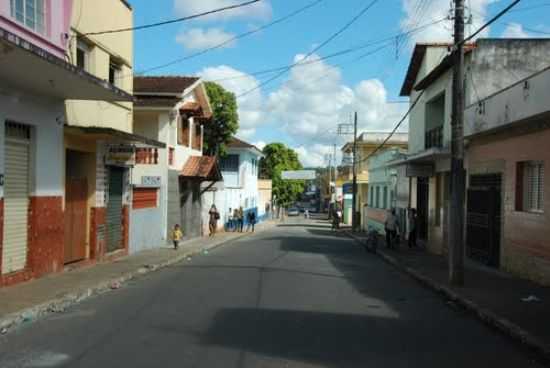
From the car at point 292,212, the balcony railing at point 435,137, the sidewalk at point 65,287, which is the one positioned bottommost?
the car at point 292,212

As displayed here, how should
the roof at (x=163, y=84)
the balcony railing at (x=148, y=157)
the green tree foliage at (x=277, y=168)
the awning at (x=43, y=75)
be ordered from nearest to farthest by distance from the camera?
the awning at (x=43, y=75)
the balcony railing at (x=148, y=157)
the roof at (x=163, y=84)
the green tree foliage at (x=277, y=168)

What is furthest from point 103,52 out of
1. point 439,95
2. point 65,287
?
point 439,95

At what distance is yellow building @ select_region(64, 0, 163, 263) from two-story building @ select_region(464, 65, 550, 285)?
883cm

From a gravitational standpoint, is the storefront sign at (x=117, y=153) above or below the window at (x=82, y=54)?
below

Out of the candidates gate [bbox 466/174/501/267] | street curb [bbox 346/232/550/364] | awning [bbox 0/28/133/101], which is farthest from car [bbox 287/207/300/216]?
awning [bbox 0/28/133/101]

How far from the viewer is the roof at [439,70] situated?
2083 centimetres

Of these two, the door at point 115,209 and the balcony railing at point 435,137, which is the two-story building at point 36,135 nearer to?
the door at point 115,209

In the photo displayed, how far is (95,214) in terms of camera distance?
16656 millimetres

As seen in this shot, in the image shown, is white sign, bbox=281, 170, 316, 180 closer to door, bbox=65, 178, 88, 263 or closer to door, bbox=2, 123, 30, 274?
door, bbox=65, 178, 88, 263

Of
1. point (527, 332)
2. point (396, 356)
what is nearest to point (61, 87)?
point (396, 356)

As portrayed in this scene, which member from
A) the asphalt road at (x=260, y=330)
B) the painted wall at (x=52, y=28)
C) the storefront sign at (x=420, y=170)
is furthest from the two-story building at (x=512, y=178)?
the painted wall at (x=52, y=28)

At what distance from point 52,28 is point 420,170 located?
16309 millimetres

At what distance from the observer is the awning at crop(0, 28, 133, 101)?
9164 mm

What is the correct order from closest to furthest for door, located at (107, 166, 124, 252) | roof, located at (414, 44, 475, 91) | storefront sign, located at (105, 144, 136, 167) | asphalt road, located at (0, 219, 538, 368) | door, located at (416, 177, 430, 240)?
asphalt road, located at (0, 219, 538, 368), storefront sign, located at (105, 144, 136, 167), door, located at (107, 166, 124, 252), roof, located at (414, 44, 475, 91), door, located at (416, 177, 430, 240)
